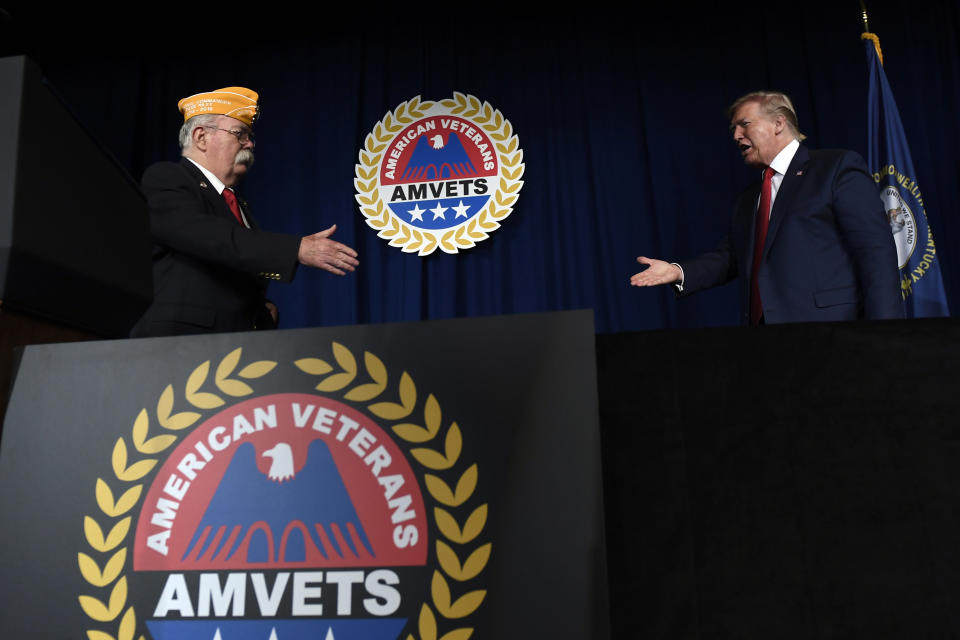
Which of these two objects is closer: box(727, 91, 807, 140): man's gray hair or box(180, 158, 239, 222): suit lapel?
box(180, 158, 239, 222): suit lapel

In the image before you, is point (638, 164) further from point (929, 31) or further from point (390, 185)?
point (929, 31)

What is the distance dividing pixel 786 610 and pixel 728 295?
2.77 meters

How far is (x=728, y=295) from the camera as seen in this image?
11.5 ft

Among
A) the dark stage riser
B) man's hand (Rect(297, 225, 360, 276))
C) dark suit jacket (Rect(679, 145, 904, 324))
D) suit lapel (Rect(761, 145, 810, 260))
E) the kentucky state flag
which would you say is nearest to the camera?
the dark stage riser

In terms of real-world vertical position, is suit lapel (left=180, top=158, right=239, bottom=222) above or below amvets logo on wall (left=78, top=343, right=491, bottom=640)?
above

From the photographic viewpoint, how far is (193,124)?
2008 mm

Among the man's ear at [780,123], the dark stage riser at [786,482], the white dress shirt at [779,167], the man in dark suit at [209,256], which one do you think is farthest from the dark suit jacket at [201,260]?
the man's ear at [780,123]

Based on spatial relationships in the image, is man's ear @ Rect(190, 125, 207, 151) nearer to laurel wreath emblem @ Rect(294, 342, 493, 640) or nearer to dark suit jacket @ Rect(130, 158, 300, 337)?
dark suit jacket @ Rect(130, 158, 300, 337)

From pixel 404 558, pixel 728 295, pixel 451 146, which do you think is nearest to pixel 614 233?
pixel 728 295

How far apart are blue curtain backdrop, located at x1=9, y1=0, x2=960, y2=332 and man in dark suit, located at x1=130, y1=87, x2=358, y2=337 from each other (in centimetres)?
191

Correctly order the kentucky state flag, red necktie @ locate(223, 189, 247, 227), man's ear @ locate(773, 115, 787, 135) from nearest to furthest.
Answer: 1. red necktie @ locate(223, 189, 247, 227)
2. man's ear @ locate(773, 115, 787, 135)
3. the kentucky state flag

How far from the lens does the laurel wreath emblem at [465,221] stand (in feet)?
12.2

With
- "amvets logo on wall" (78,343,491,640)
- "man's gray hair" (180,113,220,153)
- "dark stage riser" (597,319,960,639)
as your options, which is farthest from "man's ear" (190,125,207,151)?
"dark stage riser" (597,319,960,639)

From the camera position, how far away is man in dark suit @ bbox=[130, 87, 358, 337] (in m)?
1.45
